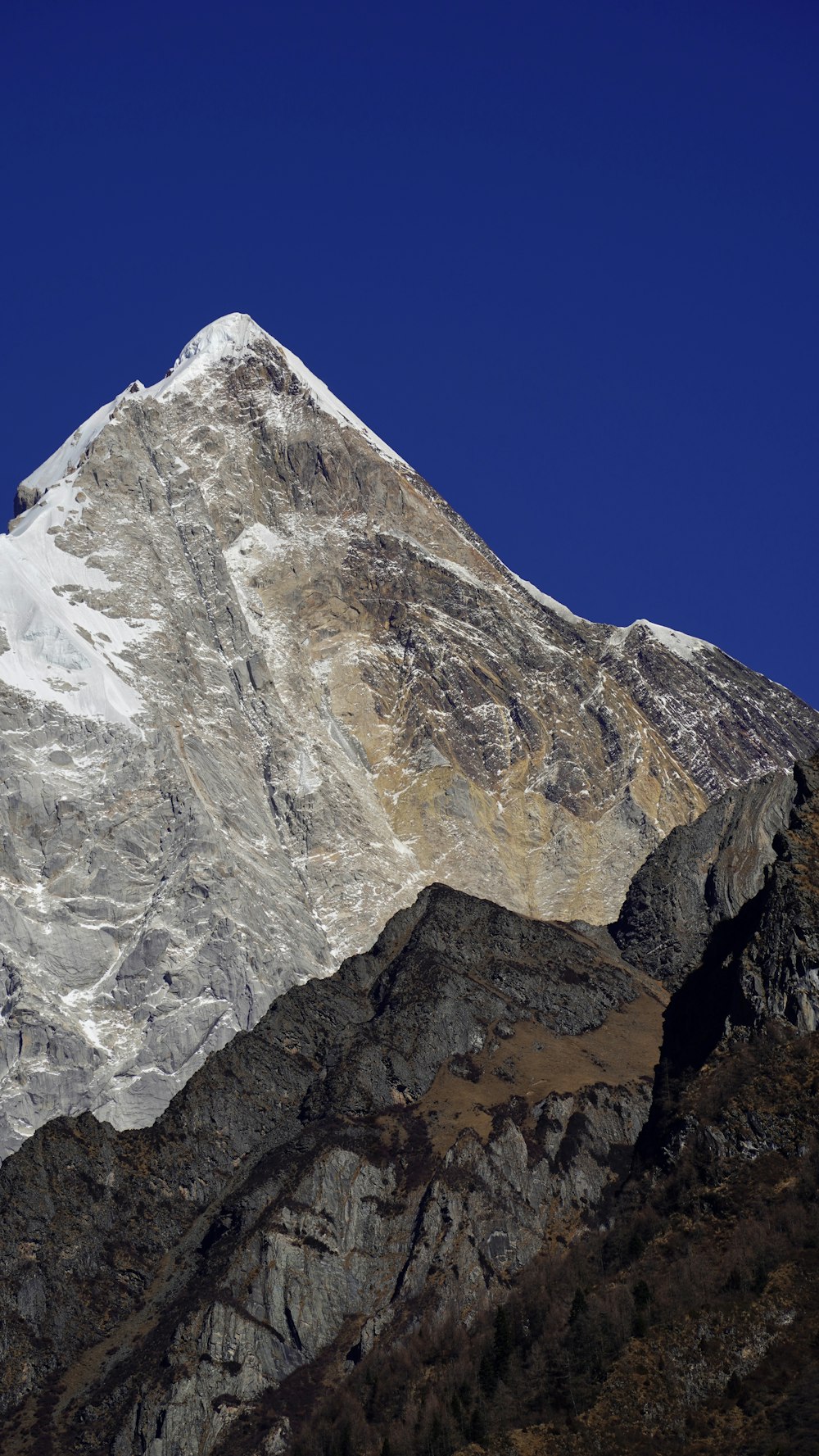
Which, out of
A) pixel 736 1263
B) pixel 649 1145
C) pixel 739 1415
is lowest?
pixel 739 1415

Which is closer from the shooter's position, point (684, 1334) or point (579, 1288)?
point (684, 1334)

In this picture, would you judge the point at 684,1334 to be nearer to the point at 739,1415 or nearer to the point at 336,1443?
the point at 739,1415

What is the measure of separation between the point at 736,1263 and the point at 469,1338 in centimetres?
3376

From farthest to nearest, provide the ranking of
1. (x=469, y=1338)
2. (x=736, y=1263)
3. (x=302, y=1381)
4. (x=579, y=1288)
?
(x=302, y=1381) < (x=469, y=1338) < (x=579, y=1288) < (x=736, y=1263)

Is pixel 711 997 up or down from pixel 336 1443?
up

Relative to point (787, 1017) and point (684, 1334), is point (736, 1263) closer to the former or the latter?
point (684, 1334)

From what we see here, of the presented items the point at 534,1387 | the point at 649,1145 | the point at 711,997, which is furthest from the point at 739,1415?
the point at 711,997

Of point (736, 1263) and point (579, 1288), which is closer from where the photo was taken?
point (736, 1263)

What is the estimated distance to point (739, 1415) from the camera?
469 feet

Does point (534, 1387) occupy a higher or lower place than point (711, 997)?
lower

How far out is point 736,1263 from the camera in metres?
153

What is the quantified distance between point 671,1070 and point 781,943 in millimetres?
13060

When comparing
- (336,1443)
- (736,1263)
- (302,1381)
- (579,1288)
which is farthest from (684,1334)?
(302,1381)

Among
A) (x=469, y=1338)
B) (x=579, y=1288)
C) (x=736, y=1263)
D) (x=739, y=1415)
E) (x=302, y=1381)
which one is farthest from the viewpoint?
(x=302, y=1381)
